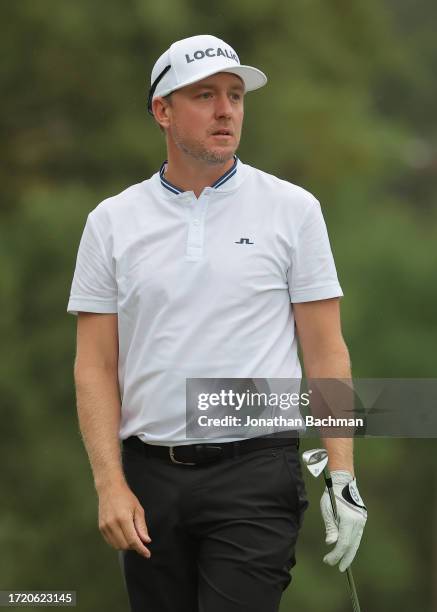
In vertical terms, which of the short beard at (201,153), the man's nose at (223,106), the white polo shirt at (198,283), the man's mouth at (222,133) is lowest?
the white polo shirt at (198,283)

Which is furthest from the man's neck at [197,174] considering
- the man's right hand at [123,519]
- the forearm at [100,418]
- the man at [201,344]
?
the man's right hand at [123,519]

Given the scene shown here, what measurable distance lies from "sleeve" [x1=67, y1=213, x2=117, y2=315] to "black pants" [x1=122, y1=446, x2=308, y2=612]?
43cm

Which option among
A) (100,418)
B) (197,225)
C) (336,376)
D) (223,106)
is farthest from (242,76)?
(100,418)

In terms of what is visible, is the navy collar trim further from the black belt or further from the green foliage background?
the green foliage background

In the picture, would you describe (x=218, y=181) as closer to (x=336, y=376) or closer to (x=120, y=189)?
(x=336, y=376)

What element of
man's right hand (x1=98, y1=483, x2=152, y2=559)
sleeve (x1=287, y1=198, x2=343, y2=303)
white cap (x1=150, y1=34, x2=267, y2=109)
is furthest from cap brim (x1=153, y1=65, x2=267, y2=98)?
man's right hand (x1=98, y1=483, x2=152, y2=559)

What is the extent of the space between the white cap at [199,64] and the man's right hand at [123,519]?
112 cm

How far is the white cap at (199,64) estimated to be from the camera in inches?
158

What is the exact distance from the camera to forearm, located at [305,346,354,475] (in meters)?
4.01

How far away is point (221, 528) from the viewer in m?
3.89

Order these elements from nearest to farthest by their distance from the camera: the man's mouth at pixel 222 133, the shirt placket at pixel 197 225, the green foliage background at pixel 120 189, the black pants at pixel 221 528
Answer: the black pants at pixel 221 528
the shirt placket at pixel 197 225
the man's mouth at pixel 222 133
the green foliage background at pixel 120 189

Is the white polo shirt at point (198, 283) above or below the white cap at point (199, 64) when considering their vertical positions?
below

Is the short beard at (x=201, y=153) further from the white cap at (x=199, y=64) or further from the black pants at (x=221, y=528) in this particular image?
the black pants at (x=221, y=528)

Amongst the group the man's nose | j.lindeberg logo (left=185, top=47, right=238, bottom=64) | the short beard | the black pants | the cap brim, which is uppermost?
j.lindeberg logo (left=185, top=47, right=238, bottom=64)
